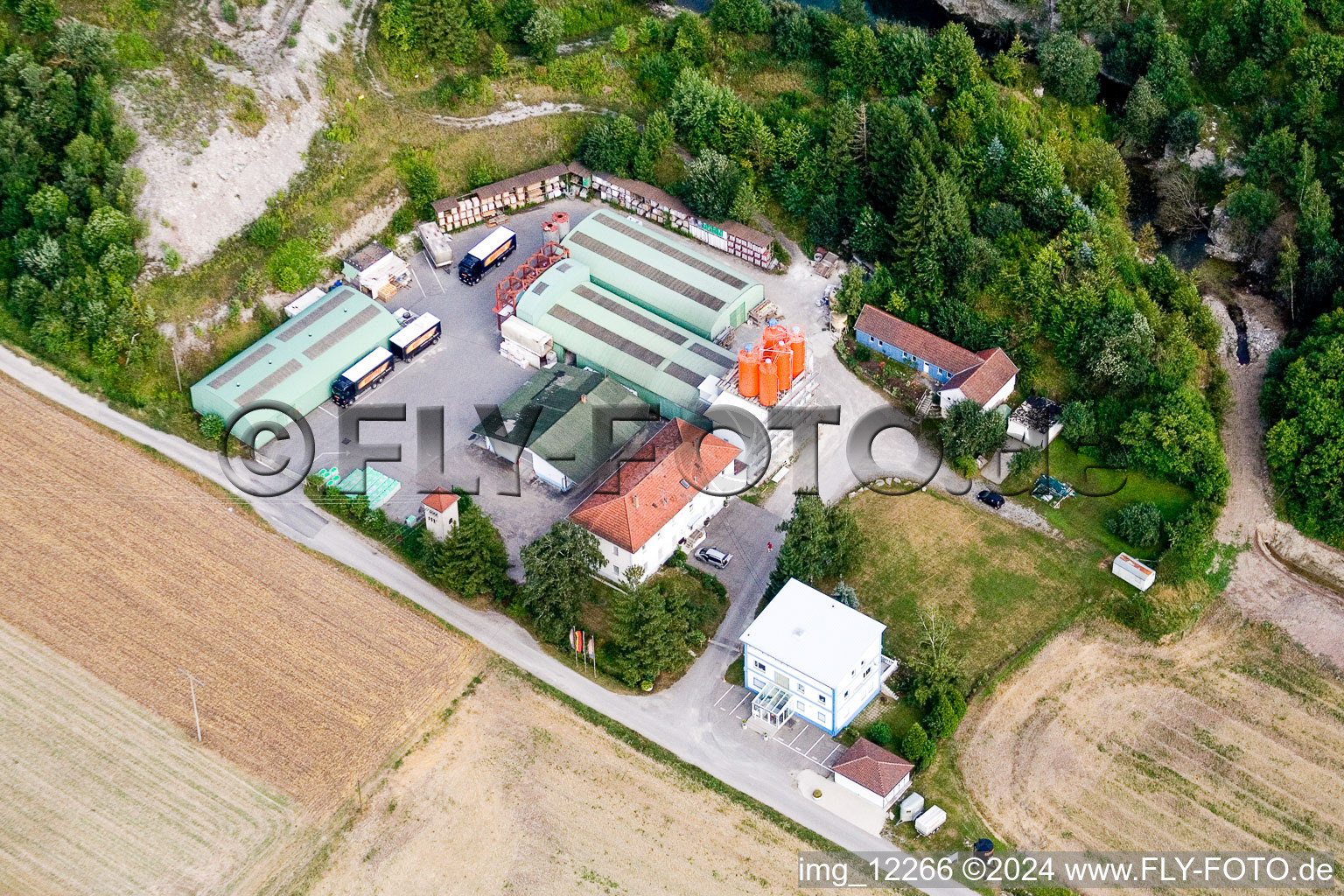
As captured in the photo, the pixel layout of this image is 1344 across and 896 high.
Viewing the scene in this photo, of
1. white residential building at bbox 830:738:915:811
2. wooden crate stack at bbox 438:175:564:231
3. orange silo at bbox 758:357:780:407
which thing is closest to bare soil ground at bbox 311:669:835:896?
white residential building at bbox 830:738:915:811

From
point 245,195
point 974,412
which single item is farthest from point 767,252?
point 245,195

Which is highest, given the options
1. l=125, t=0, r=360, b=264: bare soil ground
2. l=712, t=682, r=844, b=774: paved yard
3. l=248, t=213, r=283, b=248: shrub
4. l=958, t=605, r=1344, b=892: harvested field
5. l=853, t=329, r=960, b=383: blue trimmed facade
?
l=125, t=0, r=360, b=264: bare soil ground

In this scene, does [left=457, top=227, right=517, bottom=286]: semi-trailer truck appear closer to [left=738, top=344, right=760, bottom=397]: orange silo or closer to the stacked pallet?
the stacked pallet

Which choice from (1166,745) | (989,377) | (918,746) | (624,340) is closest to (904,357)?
(989,377)

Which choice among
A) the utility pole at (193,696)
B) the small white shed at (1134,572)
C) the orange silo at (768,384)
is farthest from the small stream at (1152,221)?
the utility pole at (193,696)

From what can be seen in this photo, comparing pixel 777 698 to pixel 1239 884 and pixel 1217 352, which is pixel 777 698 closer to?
pixel 1239 884

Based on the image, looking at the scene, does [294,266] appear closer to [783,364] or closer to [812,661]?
[783,364]

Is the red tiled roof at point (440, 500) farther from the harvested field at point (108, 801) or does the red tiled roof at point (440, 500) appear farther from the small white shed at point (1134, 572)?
the small white shed at point (1134, 572)
